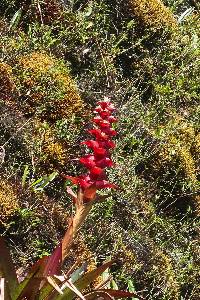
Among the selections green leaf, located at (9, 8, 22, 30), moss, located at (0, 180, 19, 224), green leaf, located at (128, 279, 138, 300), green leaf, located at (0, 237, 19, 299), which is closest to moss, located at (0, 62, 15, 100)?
green leaf, located at (9, 8, 22, 30)

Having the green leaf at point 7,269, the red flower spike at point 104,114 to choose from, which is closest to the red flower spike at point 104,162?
the red flower spike at point 104,114

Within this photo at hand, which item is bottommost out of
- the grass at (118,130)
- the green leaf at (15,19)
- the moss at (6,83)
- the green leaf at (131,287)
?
the green leaf at (131,287)

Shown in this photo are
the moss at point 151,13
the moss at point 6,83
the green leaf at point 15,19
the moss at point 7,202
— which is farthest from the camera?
the moss at point 151,13

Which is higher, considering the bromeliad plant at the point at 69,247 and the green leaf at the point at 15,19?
the green leaf at the point at 15,19

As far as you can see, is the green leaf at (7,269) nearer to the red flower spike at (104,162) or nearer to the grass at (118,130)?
the red flower spike at (104,162)

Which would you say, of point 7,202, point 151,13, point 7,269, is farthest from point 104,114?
point 151,13

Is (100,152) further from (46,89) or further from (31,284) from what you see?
(46,89)

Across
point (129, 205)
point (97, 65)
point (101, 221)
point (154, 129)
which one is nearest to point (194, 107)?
point (154, 129)

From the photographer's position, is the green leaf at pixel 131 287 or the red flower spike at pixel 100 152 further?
the green leaf at pixel 131 287
